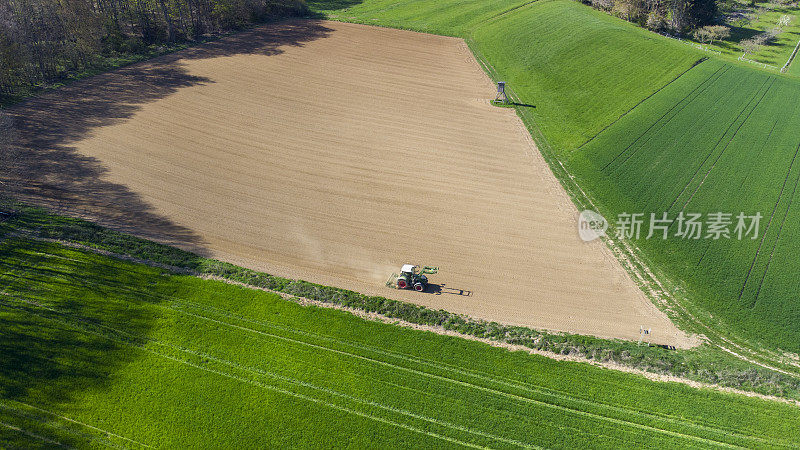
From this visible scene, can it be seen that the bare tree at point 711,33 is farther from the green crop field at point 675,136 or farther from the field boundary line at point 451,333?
the field boundary line at point 451,333

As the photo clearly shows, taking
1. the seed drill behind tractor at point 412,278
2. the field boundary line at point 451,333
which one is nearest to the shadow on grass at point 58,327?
the field boundary line at point 451,333

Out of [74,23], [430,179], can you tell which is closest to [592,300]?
[430,179]

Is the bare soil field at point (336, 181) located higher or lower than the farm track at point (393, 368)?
higher

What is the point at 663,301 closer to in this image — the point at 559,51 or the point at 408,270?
the point at 408,270

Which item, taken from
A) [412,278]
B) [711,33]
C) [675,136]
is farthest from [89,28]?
[711,33]

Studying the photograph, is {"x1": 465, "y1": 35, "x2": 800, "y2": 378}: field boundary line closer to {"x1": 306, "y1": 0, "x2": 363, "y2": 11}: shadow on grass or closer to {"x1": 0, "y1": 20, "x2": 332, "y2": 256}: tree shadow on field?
{"x1": 0, "y1": 20, "x2": 332, "y2": 256}: tree shadow on field

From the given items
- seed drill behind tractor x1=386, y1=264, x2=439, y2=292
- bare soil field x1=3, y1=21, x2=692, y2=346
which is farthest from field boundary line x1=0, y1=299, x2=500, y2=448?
seed drill behind tractor x1=386, y1=264, x2=439, y2=292
